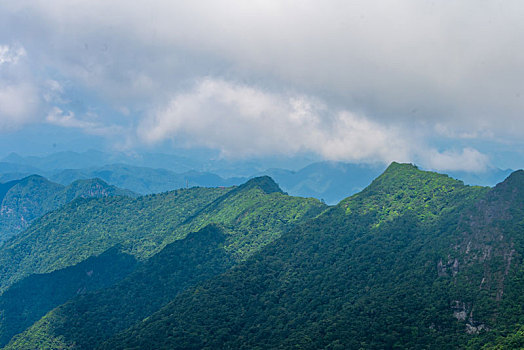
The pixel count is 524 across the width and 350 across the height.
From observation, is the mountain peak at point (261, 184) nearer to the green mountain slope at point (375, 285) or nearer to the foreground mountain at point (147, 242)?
the foreground mountain at point (147, 242)

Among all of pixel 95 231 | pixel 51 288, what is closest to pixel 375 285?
pixel 51 288

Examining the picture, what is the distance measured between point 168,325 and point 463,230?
58.3 meters

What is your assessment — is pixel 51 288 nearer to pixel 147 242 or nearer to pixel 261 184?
pixel 147 242

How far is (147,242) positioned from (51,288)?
34.3 metres

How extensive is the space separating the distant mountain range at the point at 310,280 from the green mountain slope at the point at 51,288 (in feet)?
1.07

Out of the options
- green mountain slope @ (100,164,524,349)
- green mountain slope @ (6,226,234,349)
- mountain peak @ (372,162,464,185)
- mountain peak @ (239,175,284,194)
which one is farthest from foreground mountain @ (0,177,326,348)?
mountain peak @ (372,162,464,185)

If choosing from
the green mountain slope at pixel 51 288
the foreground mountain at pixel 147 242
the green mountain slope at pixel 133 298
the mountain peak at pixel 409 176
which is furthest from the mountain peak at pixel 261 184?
the mountain peak at pixel 409 176

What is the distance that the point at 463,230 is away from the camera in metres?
82.0

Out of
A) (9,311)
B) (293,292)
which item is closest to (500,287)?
(293,292)

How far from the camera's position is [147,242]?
152000mm

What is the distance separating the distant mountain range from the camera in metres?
62.3

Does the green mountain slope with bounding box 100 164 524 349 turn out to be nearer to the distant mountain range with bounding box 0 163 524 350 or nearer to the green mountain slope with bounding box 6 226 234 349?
the distant mountain range with bounding box 0 163 524 350

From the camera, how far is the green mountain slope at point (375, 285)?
61.1 meters

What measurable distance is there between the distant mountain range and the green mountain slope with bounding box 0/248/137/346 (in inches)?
12.8
